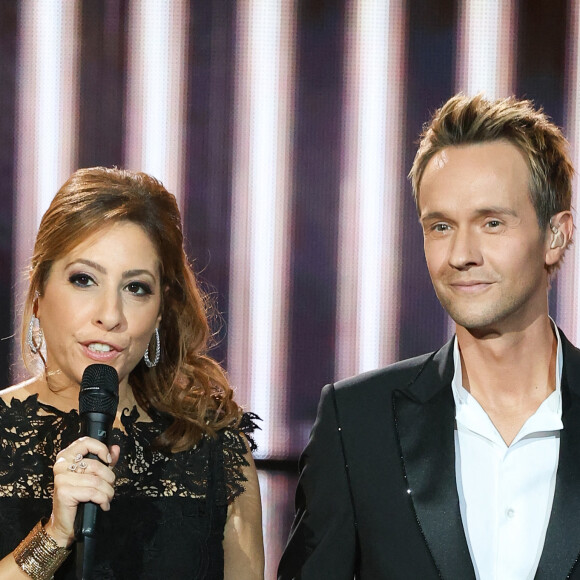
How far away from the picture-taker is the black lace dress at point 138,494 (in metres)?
2.16

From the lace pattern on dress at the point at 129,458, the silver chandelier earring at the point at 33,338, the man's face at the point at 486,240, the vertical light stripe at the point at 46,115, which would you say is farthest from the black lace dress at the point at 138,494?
the vertical light stripe at the point at 46,115

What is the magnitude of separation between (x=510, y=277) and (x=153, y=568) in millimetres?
978

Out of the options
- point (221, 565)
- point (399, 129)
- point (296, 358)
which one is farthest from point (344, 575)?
point (399, 129)

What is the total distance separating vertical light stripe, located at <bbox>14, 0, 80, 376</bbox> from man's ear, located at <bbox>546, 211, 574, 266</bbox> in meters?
1.66

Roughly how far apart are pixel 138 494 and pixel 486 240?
939 mm

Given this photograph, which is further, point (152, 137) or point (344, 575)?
point (152, 137)

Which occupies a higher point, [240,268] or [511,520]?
[240,268]

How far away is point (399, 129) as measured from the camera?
3139mm

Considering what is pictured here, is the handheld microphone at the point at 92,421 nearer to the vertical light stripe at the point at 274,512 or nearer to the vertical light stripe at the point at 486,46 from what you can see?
the vertical light stripe at the point at 274,512

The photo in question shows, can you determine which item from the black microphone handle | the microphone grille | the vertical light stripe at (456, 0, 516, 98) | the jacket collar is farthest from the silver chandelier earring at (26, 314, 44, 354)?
the vertical light stripe at (456, 0, 516, 98)

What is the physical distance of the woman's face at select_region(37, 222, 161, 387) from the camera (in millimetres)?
2109

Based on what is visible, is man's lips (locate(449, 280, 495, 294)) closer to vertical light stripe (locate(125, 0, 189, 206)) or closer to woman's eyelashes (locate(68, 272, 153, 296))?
woman's eyelashes (locate(68, 272, 153, 296))

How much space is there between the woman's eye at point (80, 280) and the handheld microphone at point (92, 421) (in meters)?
0.43

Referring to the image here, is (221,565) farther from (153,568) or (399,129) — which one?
(399,129)
